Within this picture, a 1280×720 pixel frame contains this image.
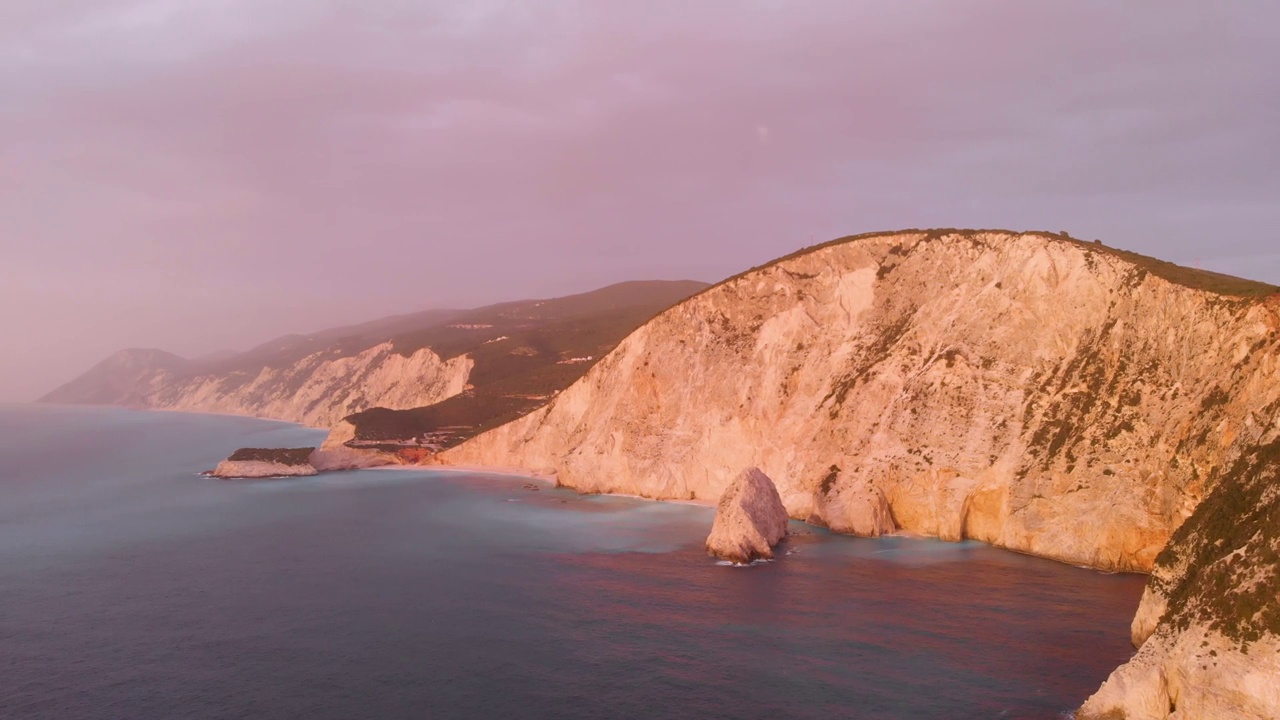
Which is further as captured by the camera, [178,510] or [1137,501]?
[178,510]

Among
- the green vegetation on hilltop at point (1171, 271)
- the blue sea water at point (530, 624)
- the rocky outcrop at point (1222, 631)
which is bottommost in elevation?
the blue sea water at point (530, 624)

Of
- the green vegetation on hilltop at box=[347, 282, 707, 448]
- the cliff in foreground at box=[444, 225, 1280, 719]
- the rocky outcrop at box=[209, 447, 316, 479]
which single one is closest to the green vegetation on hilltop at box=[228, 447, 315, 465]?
the rocky outcrop at box=[209, 447, 316, 479]

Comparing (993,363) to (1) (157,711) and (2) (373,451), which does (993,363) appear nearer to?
(1) (157,711)

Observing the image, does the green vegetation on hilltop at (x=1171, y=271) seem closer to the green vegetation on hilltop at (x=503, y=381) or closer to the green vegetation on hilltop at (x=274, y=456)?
the green vegetation on hilltop at (x=503, y=381)

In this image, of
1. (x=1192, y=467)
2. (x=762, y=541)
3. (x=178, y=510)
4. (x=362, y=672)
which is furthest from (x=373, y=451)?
(x=1192, y=467)

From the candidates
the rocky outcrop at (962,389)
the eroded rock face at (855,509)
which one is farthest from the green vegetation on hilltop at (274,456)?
the eroded rock face at (855,509)

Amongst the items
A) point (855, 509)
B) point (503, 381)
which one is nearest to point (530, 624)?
point (855, 509)

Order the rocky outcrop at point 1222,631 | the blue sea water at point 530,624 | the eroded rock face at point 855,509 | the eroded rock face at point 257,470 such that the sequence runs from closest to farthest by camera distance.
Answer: the rocky outcrop at point 1222,631 < the blue sea water at point 530,624 < the eroded rock face at point 855,509 < the eroded rock face at point 257,470
